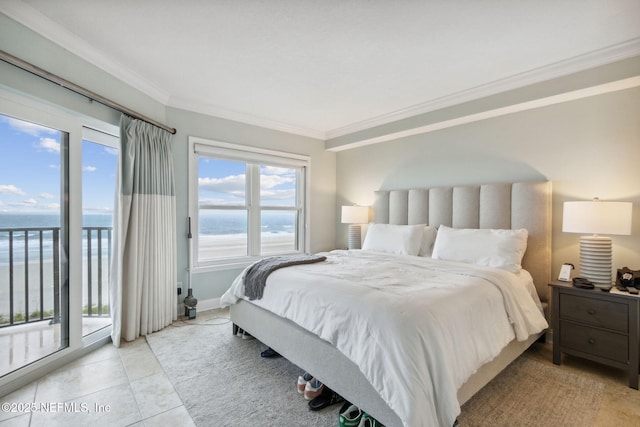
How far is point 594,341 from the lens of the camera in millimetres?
2252

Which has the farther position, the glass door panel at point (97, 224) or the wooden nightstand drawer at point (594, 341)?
the glass door panel at point (97, 224)

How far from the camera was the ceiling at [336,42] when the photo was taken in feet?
6.23

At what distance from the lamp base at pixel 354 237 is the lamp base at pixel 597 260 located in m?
2.60

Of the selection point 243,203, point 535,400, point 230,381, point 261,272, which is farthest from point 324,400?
point 243,203

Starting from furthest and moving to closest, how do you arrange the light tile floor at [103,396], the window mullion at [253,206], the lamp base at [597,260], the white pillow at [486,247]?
1. the window mullion at [253,206]
2. the white pillow at [486,247]
3. the lamp base at [597,260]
4. the light tile floor at [103,396]

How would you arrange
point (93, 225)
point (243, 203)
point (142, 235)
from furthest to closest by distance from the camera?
point (243, 203), point (93, 225), point (142, 235)

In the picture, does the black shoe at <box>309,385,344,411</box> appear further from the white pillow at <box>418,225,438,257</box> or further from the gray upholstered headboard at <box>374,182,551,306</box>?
the gray upholstered headboard at <box>374,182,551,306</box>

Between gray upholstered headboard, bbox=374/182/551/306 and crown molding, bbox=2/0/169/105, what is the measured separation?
Answer: 3275mm

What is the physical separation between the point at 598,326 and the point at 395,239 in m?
1.87

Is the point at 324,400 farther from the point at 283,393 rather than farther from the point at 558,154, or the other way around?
the point at 558,154

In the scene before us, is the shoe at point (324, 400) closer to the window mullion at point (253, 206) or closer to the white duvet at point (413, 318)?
the white duvet at point (413, 318)

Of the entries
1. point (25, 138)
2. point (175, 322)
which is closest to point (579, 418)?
point (175, 322)

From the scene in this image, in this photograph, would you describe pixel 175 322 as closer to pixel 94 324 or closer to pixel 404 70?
pixel 94 324

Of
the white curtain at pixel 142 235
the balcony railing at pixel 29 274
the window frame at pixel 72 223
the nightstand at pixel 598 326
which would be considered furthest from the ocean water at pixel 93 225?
the nightstand at pixel 598 326
